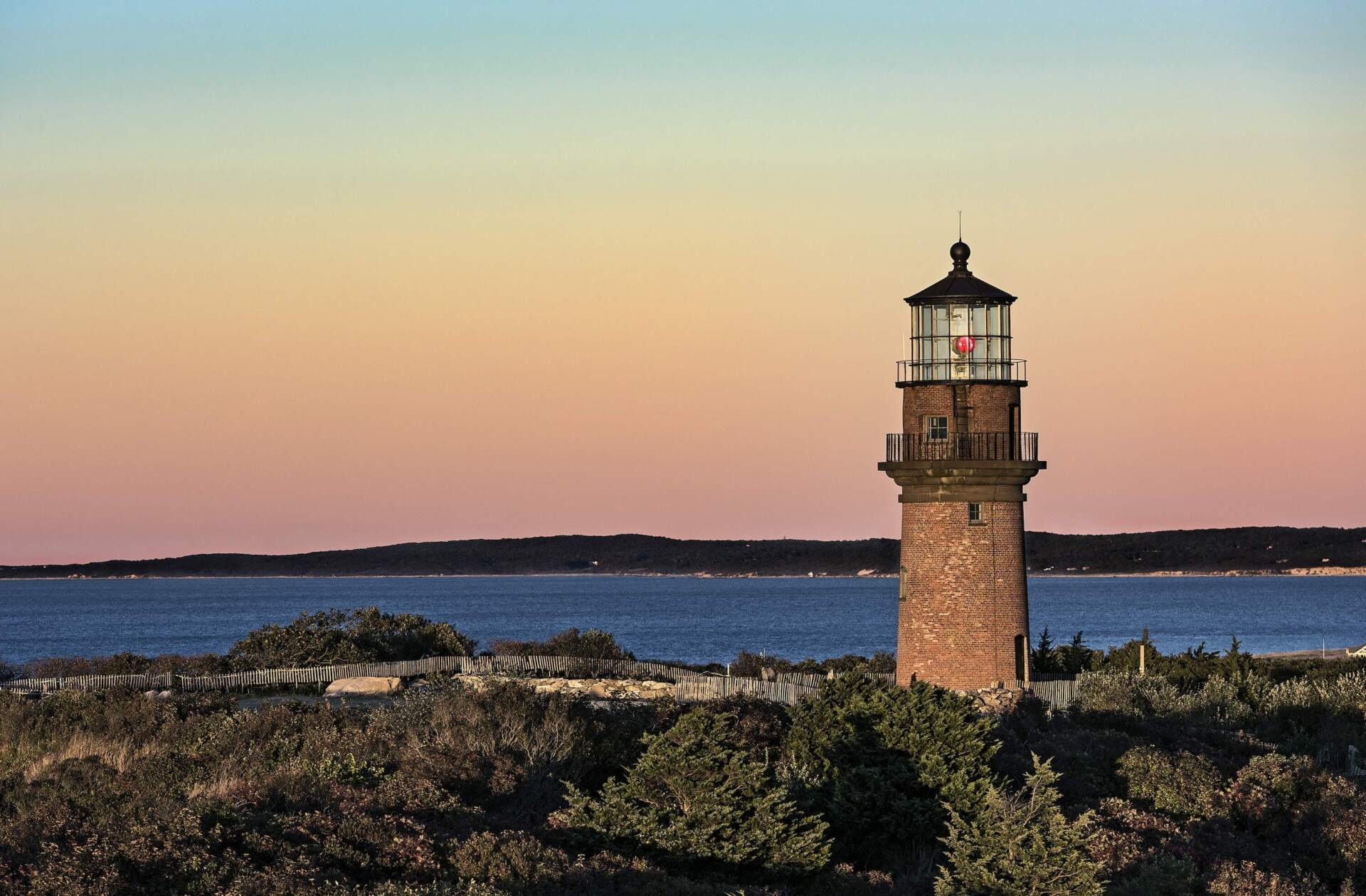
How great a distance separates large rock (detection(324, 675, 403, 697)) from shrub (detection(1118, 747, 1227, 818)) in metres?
16.9

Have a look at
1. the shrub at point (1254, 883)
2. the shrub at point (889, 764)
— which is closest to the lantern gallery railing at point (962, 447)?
the shrub at point (889, 764)

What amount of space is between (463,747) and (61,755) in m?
6.79

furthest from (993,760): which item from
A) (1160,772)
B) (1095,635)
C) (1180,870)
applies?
(1095,635)

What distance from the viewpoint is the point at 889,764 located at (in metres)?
18.7

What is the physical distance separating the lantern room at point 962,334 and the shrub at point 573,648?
14.3 meters

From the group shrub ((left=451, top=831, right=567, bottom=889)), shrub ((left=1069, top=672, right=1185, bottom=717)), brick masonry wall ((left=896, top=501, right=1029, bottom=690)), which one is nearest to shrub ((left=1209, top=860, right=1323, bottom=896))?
shrub ((left=451, top=831, right=567, bottom=889))

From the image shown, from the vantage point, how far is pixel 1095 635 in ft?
317

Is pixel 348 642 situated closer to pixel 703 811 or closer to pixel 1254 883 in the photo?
pixel 703 811

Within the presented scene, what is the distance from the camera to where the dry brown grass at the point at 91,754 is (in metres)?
20.4

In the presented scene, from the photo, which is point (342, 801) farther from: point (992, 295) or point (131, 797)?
point (992, 295)

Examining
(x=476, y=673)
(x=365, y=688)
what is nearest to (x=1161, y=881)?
(x=365, y=688)

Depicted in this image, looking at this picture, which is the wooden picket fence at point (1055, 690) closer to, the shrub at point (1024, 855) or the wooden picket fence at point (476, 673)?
the wooden picket fence at point (476, 673)

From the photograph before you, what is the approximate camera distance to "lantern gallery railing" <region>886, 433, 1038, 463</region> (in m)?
27.0

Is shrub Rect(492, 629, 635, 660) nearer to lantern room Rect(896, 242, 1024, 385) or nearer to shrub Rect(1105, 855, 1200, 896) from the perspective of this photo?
lantern room Rect(896, 242, 1024, 385)
